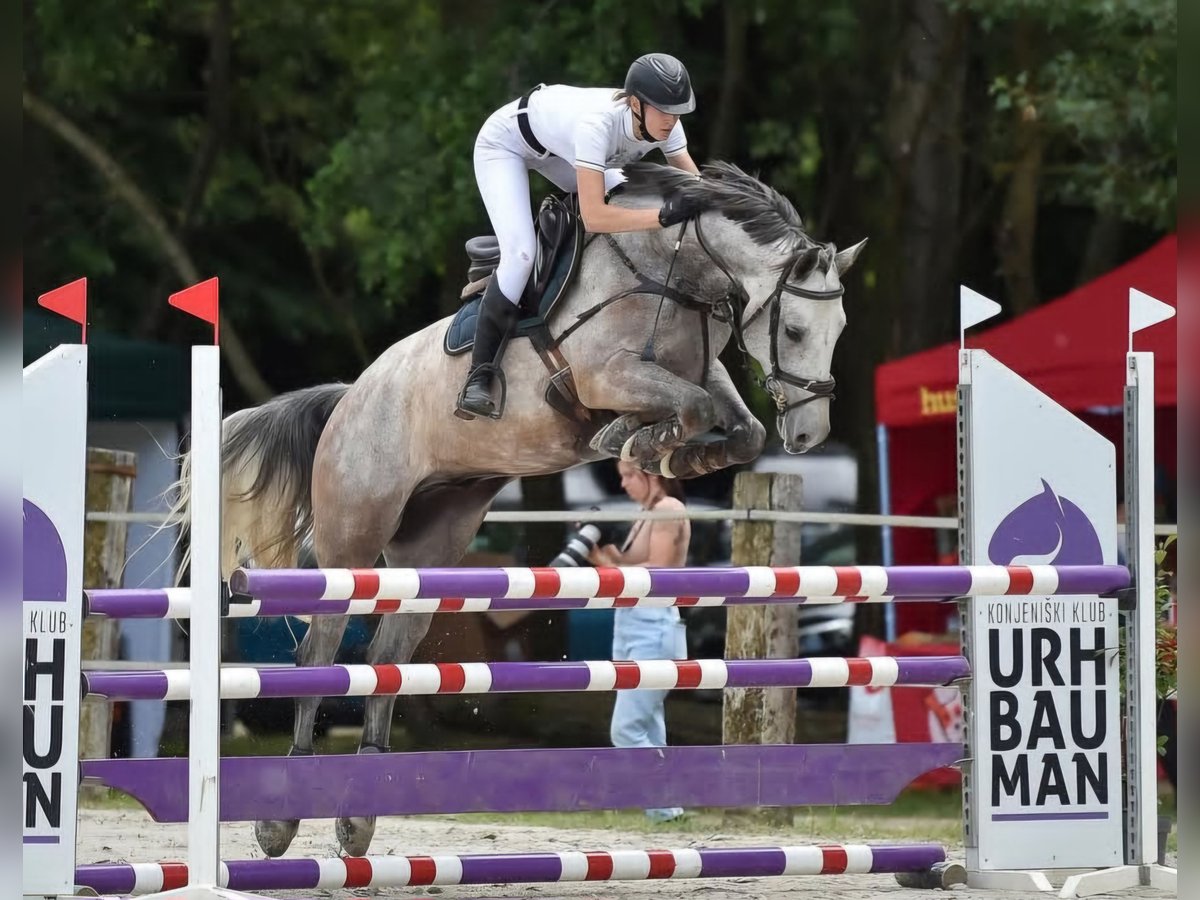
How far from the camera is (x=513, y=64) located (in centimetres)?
872

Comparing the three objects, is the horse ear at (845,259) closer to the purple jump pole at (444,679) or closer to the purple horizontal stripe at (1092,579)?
the purple horizontal stripe at (1092,579)

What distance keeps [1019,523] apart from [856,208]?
6246 millimetres

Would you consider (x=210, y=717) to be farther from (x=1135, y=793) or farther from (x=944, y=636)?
(x=944, y=636)

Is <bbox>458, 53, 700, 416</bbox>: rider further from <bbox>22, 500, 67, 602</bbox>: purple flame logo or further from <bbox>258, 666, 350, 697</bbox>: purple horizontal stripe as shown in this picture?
<bbox>22, 500, 67, 602</bbox>: purple flame logo

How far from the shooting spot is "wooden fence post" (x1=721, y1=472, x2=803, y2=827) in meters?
5.97

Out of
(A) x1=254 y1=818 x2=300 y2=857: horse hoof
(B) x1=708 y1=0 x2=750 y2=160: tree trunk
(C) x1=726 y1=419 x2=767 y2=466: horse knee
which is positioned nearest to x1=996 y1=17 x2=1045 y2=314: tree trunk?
(B) x1=708 y1=0 x2=750 y2=160: tree trunk

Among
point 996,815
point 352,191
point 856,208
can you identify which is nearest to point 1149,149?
point 856,208

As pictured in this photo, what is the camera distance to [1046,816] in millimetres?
3938

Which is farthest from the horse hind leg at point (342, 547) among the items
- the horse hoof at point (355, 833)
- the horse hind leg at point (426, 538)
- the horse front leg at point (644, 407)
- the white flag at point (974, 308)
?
the white flag at point (974, 308)

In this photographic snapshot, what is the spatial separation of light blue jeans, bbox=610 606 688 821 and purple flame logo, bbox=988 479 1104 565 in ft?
6.76

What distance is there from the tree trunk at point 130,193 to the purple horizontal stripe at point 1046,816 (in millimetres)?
6578

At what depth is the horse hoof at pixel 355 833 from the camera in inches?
163

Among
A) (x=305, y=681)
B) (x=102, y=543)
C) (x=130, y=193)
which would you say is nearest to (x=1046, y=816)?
(x=305, y=681)

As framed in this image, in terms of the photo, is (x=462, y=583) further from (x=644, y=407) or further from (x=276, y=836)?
(x=276, y=836)
